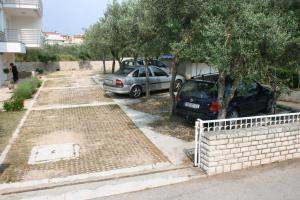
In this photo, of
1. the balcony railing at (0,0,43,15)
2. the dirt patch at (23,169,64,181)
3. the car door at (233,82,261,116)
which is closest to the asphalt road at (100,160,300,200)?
the dirt patch at (23,169,64,181)

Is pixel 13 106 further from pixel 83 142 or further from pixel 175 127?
pixel 175 127

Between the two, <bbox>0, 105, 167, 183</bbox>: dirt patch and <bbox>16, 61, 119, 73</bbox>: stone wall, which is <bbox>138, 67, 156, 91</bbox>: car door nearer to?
<bbox>0, 105, 167, 183</bbox>: dirt patch

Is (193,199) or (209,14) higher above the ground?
(209,14)

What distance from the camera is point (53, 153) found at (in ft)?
22.8

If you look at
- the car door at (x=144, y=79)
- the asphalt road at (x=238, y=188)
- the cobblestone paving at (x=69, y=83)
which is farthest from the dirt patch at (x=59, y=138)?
the cobblestone paving at (x=69, y=83)

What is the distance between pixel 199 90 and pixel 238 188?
12.9 ft

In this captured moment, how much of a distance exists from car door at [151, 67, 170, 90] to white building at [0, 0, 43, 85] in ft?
35.0

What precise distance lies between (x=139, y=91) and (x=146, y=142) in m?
7.21

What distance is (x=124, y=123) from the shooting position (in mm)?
9688

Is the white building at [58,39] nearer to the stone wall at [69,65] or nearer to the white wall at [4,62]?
the stone wall at [69,65]

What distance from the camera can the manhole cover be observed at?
6.54m

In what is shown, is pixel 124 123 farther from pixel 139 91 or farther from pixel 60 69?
pixel 60 69

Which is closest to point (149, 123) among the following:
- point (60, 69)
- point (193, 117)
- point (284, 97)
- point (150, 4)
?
point (193, 117)

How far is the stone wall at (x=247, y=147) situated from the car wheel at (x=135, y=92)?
8909 millimetres
